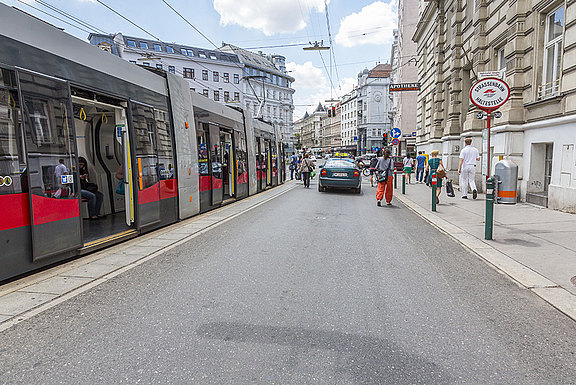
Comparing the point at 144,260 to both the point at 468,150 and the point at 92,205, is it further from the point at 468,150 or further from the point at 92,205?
the point at 468,150

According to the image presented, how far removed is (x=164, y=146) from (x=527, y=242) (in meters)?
7.14

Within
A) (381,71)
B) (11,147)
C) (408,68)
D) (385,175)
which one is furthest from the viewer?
(381,71)

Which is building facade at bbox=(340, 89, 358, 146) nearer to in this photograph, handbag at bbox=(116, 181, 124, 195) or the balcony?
the balcony

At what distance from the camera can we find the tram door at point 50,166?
479 centimetres

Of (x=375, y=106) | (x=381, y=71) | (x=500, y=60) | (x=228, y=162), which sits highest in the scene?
(x=381, y=71)

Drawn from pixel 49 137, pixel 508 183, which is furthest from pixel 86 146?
pixel 508 183

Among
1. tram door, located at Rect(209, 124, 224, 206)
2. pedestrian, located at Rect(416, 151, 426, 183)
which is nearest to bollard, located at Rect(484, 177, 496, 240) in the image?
tram door, located at Rect(209, 124, 224, 206)

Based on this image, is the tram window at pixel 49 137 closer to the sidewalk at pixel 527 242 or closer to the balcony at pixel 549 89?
the sidewalk at pixel 527 242

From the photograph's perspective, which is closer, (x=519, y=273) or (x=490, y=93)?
(x=519, y=273)

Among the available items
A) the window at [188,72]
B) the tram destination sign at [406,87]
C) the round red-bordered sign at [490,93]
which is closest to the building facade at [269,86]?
the window at [188,72]

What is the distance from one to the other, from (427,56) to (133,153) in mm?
24341

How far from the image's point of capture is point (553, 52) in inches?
435

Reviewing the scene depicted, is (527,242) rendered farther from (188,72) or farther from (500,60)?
(188,72)

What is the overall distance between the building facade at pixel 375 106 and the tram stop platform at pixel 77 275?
88632 millimetres
